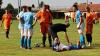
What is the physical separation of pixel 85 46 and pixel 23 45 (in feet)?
9.93

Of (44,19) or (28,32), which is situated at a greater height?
(44,19)

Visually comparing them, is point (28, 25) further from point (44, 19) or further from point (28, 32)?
point (44, 19)

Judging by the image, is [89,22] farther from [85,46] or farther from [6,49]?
[6,49]

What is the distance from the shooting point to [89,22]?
22.0 metres

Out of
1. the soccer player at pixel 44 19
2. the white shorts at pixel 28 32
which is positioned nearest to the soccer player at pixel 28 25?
the white shorts at pixel 28 32

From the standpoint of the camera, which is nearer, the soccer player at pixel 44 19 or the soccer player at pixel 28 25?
the soccer player at pixel 28 25

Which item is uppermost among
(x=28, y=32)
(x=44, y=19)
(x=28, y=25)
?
(x=44, y=19)

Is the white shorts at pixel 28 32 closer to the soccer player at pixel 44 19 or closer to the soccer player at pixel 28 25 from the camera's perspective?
the soccer player at pixel 28 25

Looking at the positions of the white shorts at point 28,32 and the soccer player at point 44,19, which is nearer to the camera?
the white shorts at point 28,32

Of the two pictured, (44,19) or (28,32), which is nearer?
(28,32)

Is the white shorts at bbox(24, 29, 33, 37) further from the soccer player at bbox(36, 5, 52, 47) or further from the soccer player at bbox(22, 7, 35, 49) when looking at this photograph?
the soccer player at bbox(36, 5, 52, 47)

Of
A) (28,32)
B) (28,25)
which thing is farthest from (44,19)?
(28,32)

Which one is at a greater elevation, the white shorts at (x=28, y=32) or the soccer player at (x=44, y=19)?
the soccer player at (x=44, y=19)

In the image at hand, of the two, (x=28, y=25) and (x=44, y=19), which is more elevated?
(x=44, y=19)
